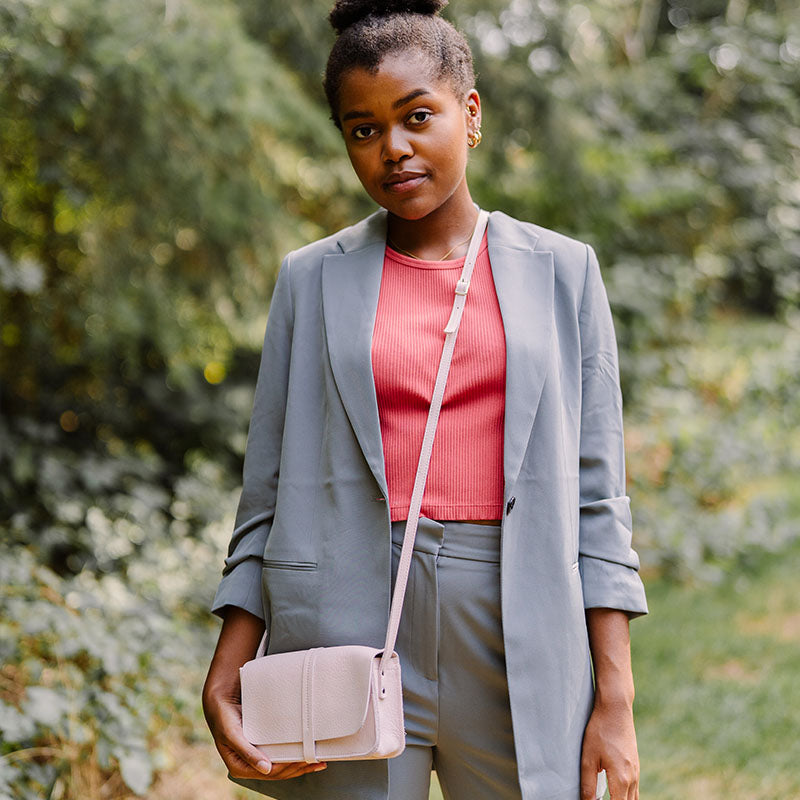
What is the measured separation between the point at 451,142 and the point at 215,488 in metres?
3.26

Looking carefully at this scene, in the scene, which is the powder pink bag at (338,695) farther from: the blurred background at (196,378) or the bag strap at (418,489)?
the blurred background at (196,378)

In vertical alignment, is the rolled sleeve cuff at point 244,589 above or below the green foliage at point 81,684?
above

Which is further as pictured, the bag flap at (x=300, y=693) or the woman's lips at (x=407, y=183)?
the woman's lips at (x=407, y=183)

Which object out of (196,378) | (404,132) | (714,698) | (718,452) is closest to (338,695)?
(404,132)

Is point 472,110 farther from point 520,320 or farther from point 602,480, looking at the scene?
point 602,480

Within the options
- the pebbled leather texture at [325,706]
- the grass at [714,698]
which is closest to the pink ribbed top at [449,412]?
the pebbled leather texture at [325,706]

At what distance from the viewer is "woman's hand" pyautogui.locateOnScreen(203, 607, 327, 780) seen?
1.52 m

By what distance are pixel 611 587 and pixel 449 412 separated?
39 cm

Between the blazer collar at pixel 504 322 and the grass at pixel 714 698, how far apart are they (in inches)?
82.0

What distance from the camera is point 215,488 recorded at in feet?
15.0

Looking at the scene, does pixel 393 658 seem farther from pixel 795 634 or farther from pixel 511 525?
pixel 795 634

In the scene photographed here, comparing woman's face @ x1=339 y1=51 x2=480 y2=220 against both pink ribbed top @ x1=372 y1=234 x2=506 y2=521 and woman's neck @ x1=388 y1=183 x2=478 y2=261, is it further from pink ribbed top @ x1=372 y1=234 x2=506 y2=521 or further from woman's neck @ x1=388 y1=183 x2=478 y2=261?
pink ribbed top @ x1=372 y1=234 x2=506 y2=521

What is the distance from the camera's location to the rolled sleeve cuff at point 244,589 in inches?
64.4

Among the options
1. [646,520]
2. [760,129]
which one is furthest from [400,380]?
[760,129]
